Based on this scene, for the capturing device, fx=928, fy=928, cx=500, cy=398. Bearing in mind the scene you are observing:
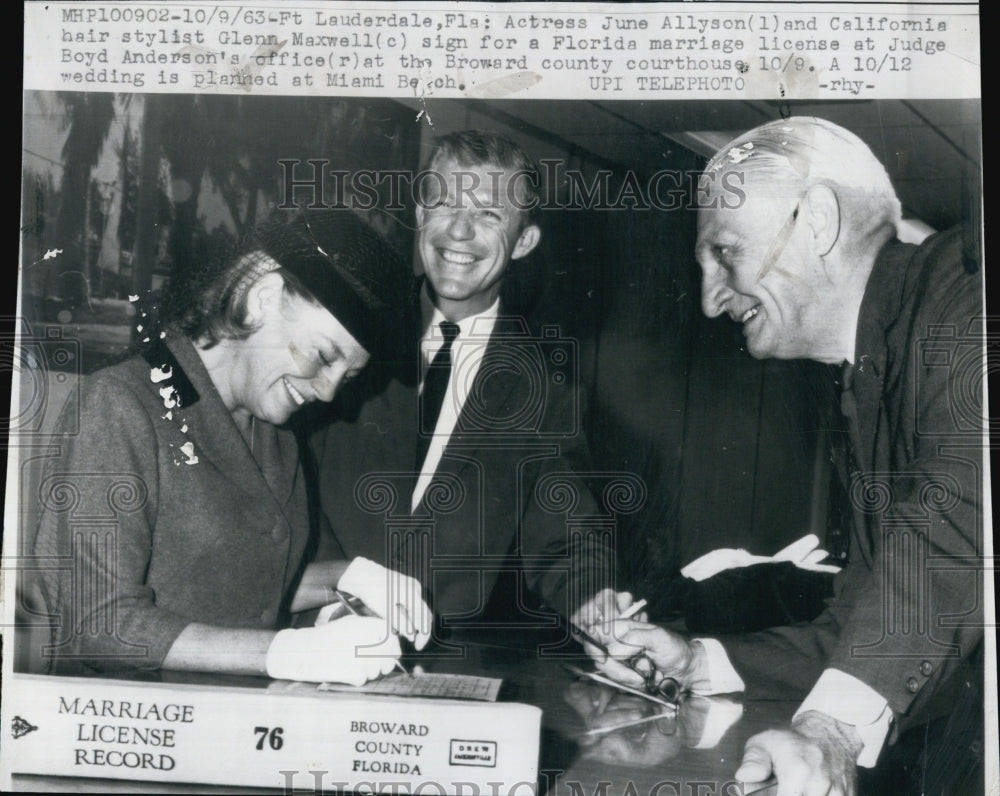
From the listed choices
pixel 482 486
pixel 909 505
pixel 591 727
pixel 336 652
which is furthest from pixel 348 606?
pixel 909 505

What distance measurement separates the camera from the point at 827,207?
279cm

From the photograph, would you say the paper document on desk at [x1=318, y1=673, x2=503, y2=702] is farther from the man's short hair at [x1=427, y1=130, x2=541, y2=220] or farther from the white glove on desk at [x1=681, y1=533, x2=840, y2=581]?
the man's short hair at [x1=427, y1=130, x2=541, y2=220]

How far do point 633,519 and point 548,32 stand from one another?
1484mm

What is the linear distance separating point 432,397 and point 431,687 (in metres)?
0.84

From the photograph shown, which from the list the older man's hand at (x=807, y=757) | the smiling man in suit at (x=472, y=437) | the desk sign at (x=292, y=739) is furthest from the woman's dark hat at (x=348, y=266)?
the older man's hand at (x=807, y=757)

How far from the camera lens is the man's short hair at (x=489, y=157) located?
2.78m

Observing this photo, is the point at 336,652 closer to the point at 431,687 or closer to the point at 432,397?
the point at 431,687

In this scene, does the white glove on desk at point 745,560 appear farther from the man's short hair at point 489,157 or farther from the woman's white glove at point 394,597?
the man's short hair at point 489,157

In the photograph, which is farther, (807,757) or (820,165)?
(820,165)

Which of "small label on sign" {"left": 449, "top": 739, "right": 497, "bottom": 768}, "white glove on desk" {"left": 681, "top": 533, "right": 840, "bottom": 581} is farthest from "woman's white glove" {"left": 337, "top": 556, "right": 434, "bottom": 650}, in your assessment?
"white glove on desk" {"left": 681, "top": 533, "right": 840, "bottom": 581}

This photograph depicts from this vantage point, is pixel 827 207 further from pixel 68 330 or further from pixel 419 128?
pixel 68 330

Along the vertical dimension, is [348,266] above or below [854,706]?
above

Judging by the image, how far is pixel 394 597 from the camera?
272 cm

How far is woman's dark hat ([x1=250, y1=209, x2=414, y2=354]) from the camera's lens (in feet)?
9.05
